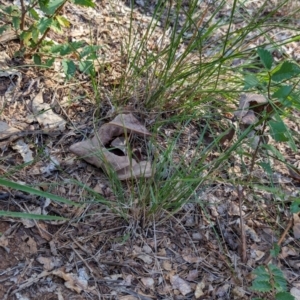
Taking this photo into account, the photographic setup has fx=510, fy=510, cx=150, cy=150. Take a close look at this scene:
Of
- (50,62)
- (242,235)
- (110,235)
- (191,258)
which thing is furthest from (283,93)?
(50,62)

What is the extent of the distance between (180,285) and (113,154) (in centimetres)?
58

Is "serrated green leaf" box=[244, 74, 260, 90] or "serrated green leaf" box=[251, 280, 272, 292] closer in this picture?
"serrated green leaf" box=[251, 280, 272, 292]

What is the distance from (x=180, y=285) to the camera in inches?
70.2

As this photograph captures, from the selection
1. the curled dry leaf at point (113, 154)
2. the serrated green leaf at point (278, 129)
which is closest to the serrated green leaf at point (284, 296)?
the serrated green leaf at point (278, 129)

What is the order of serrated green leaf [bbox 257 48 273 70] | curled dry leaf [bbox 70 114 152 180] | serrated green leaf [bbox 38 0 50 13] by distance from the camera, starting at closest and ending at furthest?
serrated green leaf [bbox 257 48 273 70] < curled dry leaf [bbox 70 114 152 180] < serrated green leaf [bbox 38 0 50 13]

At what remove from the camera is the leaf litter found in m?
1.73

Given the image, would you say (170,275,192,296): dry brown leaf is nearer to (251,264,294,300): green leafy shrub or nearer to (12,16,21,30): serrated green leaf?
(251,264,294,300): green leafy shrub

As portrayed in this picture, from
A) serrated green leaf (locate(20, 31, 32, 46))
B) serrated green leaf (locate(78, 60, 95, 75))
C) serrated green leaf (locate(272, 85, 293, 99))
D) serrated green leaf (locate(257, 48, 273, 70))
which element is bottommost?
serrated green leaf (locate(20, 31, 32, 46))

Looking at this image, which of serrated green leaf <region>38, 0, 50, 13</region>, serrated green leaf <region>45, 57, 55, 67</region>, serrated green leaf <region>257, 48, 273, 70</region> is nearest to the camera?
serrated green leaf <region>257, 48, 273, 70</region>

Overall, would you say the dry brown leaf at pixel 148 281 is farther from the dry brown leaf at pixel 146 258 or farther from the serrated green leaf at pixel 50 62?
the serrated green leaf at pixel 50 62

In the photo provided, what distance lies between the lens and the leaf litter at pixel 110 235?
1733 millimetres

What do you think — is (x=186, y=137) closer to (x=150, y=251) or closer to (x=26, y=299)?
(x=150, y=251)

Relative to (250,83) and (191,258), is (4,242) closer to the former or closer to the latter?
(191,258)

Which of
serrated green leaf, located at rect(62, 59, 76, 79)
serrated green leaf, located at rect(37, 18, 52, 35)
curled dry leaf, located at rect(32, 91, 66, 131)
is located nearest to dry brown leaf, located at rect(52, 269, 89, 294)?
curled dry leaf, located at rect(32, 91, 66, 131)
